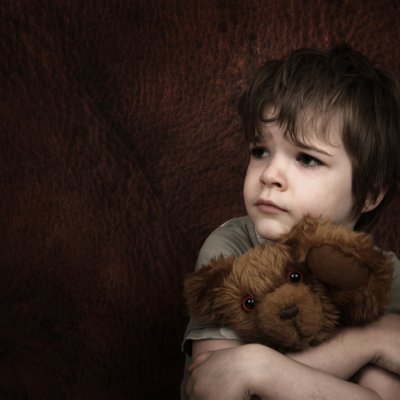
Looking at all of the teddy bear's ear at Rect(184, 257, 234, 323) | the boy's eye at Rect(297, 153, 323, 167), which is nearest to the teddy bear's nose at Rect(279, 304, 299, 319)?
the teddy bear's ear at Rect(184, 257, 234, 323)

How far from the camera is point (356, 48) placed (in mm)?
1364

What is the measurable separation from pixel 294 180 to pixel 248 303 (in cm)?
26

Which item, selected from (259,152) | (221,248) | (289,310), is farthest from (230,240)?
(289,310)

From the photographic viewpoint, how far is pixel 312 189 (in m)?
1.10

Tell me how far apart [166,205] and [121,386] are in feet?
1.17

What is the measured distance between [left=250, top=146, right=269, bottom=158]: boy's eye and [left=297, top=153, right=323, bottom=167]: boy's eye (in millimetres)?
71

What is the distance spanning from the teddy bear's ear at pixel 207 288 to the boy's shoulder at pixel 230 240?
19 cm

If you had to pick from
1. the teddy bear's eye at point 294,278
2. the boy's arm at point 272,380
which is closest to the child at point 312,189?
the boy's arm at point 272,380

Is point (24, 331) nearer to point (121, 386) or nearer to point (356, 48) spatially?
point (121, 386)

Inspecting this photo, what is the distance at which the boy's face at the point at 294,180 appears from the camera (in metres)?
1.09

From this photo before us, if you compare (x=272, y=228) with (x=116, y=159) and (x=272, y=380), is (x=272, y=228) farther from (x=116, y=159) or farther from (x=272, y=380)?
(x=116, y=159)

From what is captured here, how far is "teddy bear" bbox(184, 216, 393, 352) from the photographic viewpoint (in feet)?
2.79

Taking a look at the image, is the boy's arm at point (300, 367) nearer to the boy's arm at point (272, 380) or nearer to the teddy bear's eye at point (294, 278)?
the boy's arm at point (272, 380)

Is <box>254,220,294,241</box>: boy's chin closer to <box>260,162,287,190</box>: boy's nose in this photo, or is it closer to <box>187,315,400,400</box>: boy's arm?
<box>260,162,287,190</box>: boy's nose
